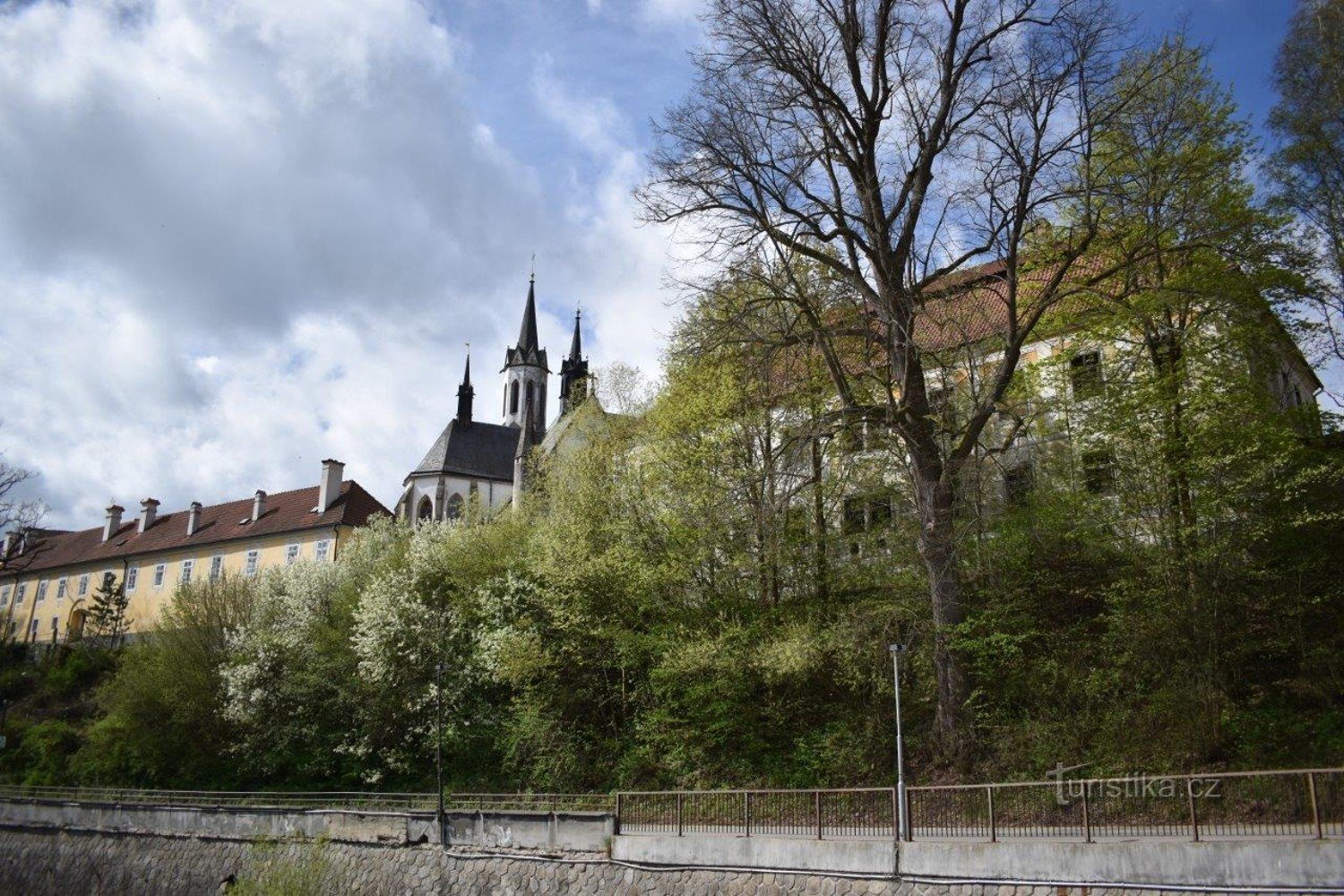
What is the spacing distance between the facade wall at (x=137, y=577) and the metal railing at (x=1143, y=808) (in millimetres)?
52367

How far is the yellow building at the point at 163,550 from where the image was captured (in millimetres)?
67938

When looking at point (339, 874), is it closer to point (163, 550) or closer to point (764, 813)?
point (764, 813)

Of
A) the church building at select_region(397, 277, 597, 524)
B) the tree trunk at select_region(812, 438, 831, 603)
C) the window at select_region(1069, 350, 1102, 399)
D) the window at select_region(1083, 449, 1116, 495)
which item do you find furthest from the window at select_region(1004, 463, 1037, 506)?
the church building at select_region(397, 277, 597, 524)

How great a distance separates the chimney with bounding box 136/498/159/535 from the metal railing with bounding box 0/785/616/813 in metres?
39.7

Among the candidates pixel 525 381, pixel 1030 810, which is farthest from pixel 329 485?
pixel 1030 810

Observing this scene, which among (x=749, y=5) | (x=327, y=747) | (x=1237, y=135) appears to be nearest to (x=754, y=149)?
(x=749, y=5)

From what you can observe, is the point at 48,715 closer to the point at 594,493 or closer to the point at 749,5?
the point at 594,493

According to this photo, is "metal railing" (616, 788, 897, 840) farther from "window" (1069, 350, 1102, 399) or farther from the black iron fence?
"window" (1069, 350, 1102, 399)

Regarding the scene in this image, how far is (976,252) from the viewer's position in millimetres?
21766

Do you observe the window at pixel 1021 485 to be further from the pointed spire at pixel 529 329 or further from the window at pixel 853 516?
the pointed spire at pixel 529 329

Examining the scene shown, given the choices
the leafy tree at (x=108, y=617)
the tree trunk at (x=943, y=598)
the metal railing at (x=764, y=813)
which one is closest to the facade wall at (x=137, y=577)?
the leafy tree at (x=108, y=617)

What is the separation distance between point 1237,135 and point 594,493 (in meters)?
18.7

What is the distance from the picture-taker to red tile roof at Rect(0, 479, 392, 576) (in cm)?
6812

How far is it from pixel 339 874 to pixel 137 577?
55.8 metres
